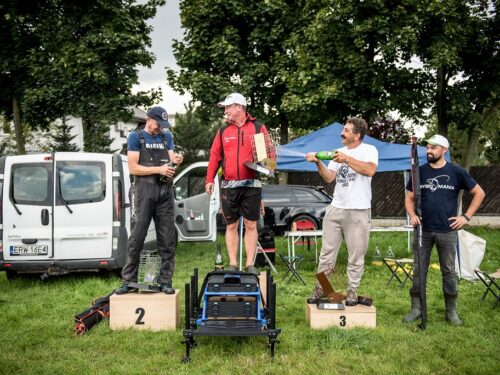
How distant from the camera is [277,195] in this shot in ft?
51.8

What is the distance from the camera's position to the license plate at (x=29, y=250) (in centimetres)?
798

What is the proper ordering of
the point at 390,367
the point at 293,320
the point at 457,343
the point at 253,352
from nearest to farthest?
1. the point at 390,367
2. the point at 253,352
3. the point at 457,343
4. the point at 293,320

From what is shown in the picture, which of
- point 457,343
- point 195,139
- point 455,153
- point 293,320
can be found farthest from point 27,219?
point 455,153

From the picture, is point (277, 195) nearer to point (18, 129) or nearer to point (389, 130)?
point (18, 129)

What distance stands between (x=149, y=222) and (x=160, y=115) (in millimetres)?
1127

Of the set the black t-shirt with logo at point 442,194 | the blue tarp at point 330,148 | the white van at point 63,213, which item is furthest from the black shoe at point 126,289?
the blue tarp at point 330,148

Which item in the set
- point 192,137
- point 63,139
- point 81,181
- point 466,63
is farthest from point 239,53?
point 192,137

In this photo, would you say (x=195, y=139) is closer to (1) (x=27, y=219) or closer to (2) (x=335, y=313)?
(1) (x=27, y=219)

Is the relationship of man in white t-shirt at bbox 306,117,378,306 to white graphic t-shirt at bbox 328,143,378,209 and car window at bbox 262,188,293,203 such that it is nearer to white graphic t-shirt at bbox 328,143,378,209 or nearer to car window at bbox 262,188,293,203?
white graphic t-shirt at bbox 328,143,378,209

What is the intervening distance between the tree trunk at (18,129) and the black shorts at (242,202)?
14.2 metres

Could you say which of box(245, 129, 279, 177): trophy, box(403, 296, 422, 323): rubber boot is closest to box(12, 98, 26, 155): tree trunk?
box(245, 129, 279, 177): trophy

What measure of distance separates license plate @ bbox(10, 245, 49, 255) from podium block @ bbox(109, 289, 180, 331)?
10.0 feet

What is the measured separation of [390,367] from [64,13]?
1779cm

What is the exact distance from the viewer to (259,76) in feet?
65.1
